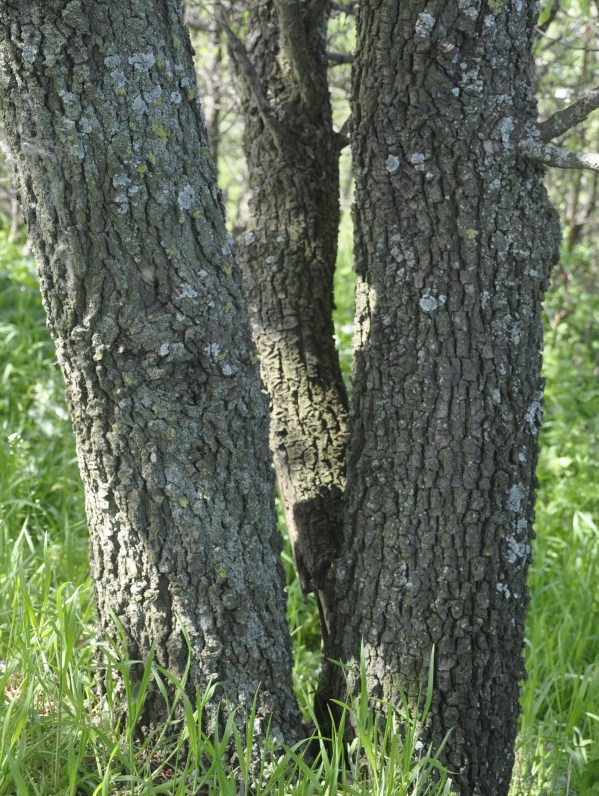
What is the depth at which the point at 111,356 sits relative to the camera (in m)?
1.74

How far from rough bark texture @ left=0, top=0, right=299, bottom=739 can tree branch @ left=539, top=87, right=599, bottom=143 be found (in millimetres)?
821

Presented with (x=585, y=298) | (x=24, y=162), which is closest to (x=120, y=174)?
(x=24, y=162)

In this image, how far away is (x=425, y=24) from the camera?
179cm

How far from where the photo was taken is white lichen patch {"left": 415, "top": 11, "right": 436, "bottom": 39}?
1793 mm

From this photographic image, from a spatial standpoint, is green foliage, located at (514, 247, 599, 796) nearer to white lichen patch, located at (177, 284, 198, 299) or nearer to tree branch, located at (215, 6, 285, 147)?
white lichen patch, located at (177, 284, 198, 299)

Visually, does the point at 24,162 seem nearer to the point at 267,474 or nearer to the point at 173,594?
the point at 267,474

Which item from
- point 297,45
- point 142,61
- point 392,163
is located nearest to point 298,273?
point 392,163

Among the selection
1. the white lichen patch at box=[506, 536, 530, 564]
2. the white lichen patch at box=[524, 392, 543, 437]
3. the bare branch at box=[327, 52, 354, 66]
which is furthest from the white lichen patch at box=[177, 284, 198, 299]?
the bare branch at box=[327, 52, 354, 66]

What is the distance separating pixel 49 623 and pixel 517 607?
4.11 feet

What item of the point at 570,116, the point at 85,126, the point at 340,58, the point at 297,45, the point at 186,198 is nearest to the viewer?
the point at 85,126

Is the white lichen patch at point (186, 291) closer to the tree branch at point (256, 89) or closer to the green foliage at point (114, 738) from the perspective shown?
the green foliage at point (114, 738)

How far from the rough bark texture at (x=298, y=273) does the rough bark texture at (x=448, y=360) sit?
0.25m

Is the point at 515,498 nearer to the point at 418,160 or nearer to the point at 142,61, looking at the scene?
the point at 418,160

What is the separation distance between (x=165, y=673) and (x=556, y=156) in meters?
1.50
